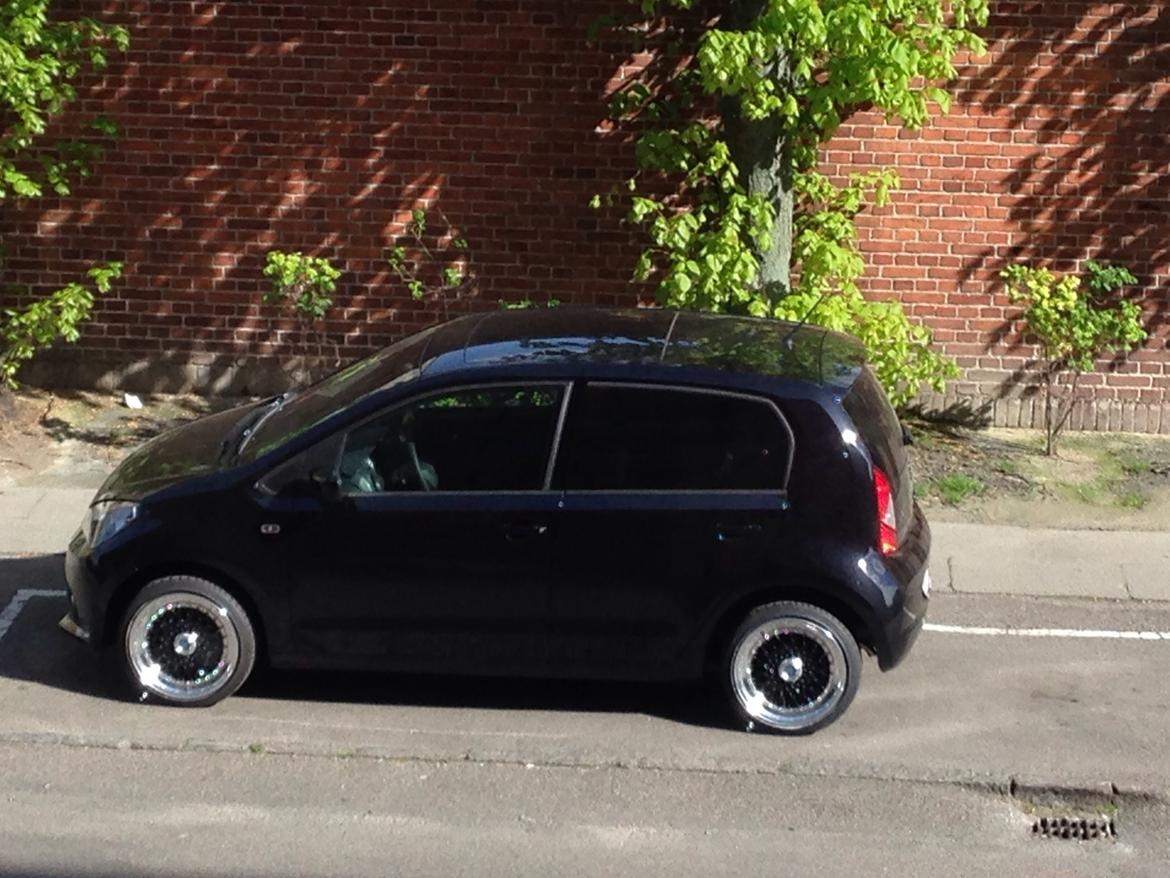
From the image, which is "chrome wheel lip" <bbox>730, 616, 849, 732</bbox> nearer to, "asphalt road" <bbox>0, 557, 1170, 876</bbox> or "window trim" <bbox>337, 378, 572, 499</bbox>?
"asphalt road" <bbox>0, 557, 1170, 876</bbox>

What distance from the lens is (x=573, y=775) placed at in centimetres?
631

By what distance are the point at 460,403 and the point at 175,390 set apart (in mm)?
5554

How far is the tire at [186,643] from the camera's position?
6.69 metres

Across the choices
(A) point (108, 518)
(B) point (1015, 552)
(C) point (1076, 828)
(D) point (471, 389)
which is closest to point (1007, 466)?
(B) point (1015, 552)

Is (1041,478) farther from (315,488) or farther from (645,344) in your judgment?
(315,488)

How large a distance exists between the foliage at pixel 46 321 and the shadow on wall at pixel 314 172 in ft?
2.28

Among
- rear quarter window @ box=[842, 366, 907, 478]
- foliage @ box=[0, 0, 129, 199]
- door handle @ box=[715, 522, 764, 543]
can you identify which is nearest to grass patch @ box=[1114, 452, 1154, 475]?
rear quarter window @ box=[842, 366, 907, 478]

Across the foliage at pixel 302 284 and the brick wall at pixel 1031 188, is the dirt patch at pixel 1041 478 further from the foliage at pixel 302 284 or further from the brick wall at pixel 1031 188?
the foliage at pixel 302 284

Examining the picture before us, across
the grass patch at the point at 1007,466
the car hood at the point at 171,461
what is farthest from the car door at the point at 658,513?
the grass patch at the point at 1007,466

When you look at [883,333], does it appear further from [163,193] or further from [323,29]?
[163,193]

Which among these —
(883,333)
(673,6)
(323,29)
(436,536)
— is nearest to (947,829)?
(436,536)

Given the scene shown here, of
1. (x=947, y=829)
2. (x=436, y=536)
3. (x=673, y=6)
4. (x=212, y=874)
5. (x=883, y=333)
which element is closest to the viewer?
(x=212, y=874)

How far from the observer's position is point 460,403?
6.63 metres

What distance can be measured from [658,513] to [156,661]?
7.16 ft
